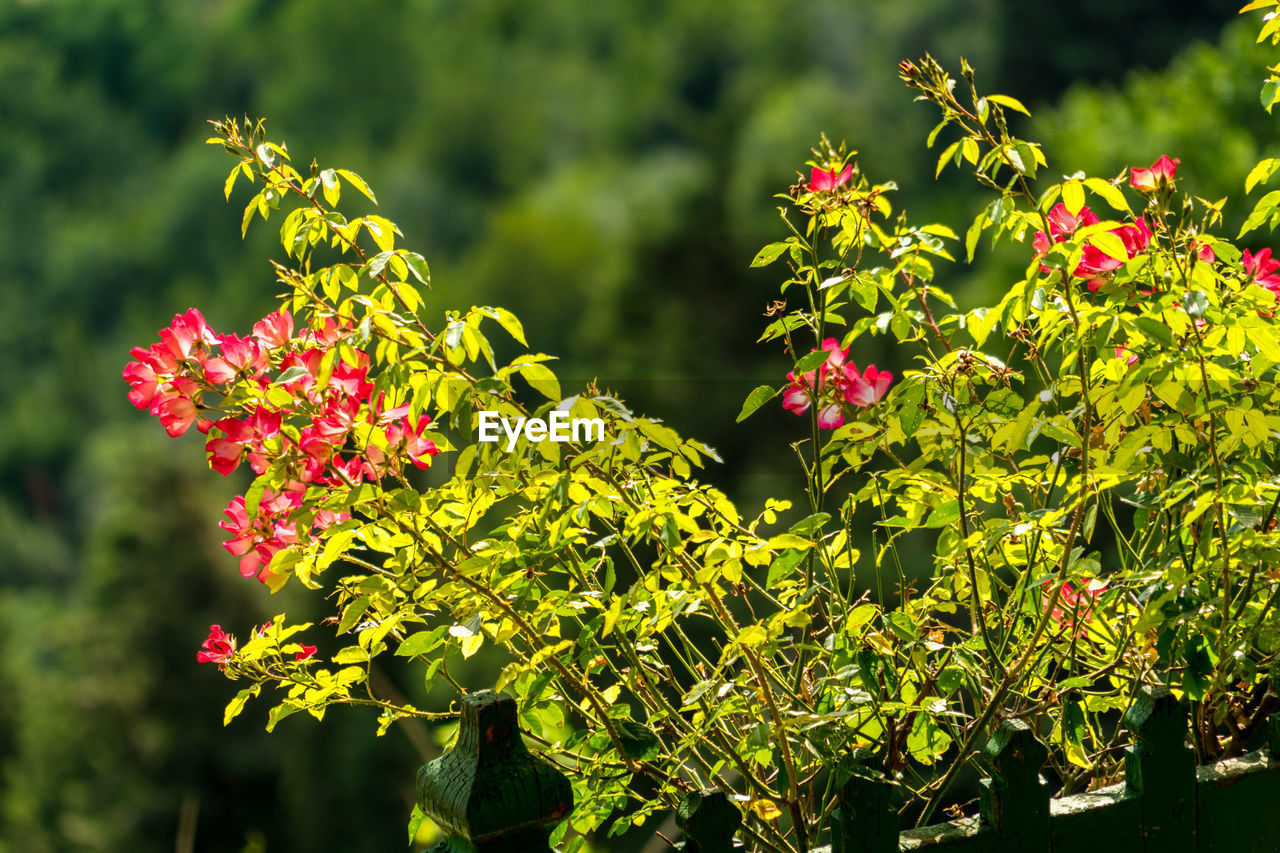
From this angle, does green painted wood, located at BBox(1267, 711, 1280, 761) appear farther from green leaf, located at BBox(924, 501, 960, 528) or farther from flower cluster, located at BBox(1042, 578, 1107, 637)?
green leaf, located at BBox(924, 501, 960, 528)

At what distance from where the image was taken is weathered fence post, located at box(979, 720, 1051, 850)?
108 centimetres

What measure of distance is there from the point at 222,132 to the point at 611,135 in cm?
4806

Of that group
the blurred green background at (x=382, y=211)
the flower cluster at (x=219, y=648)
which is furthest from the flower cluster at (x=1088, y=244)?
the flower cluster at (x=219, y=648)

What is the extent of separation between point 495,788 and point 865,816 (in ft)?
1.08

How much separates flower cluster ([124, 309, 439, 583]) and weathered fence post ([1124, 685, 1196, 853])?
782mm

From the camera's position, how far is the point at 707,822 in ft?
3.27

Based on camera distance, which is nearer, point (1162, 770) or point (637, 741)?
point (637, 741)

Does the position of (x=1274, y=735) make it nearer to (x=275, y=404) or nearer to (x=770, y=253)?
(x=770, y=253)

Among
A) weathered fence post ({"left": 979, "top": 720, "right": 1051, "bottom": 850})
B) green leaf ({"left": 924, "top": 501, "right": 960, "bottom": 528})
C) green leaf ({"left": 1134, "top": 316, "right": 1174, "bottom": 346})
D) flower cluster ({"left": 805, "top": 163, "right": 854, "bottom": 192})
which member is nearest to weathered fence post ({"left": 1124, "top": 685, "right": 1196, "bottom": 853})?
weathered fence post ({"left": 979, "top": 720, "right": 1051, "bottom": 850})

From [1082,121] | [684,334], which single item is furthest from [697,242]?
[1082,121]

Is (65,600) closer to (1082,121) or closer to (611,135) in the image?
(611,135)

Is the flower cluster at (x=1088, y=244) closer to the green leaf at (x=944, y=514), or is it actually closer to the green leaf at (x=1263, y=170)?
the green leaf at (x=1263, y=170)

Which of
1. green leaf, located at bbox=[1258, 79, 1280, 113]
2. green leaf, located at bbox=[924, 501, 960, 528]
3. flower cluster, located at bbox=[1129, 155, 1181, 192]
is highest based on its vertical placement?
green leaf, located at bbox=[1258, 79, 1280, 113]

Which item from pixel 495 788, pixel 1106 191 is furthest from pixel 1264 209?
pixel 495 788
